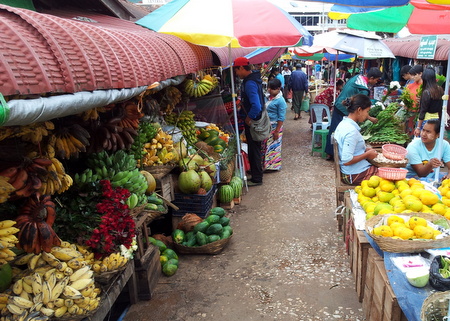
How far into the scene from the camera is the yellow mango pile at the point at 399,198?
10.4ft

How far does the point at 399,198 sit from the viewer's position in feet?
11.4

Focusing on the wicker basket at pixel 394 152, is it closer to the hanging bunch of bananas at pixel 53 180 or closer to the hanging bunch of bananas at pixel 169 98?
the hanging bunch of bananas at pixel 169 98

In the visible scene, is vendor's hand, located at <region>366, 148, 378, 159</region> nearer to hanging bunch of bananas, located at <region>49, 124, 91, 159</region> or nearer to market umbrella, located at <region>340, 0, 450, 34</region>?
market umbrella, located at <region>340, 0, 450, 34</region>

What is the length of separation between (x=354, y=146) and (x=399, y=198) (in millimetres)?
1137

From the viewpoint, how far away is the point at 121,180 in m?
3.33

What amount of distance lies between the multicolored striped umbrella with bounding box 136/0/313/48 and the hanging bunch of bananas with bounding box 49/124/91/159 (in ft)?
7.69

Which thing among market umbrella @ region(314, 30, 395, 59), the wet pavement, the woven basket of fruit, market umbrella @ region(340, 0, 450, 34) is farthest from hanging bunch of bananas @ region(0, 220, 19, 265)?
market umbrella @ region(314, 30, 395, 59)

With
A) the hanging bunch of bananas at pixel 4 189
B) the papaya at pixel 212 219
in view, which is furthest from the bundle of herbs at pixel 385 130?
the hanging bunch of bananas at pixel 4 189

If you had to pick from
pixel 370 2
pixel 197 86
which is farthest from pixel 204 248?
pixel 370 2

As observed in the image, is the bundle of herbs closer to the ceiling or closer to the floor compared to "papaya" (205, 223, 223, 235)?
closer to the ceiling

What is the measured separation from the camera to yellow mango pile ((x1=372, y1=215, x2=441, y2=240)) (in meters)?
2.67

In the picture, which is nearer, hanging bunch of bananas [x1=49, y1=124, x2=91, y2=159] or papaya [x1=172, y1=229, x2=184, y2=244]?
hanging bunch of bananas [x1=49, y1=124, x2=91, y2=159]

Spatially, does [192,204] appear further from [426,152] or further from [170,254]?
[426,152]

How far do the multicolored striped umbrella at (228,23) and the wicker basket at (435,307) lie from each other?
3503 mm
